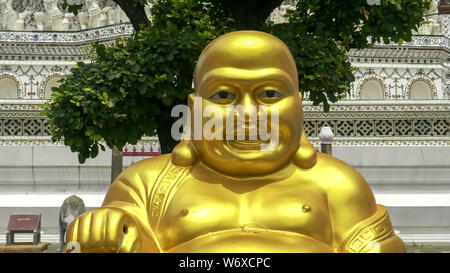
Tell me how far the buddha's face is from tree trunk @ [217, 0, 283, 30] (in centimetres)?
161

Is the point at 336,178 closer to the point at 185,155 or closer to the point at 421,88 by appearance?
the point at 185,155

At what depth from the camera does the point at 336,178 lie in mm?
3133

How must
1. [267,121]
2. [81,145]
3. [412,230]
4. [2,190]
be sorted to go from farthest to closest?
[2,190]
[412,230]
[81,145]
[267,121]

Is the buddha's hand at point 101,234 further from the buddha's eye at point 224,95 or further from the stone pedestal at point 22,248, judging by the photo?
the stone pedestal at point 22,248

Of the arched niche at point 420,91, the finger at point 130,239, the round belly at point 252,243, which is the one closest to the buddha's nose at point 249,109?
the round belly at point 252,243

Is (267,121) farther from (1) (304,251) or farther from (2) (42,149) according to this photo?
(2) (42,149)

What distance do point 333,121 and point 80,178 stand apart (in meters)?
3.46

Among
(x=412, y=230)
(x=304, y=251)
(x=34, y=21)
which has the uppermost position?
(x=34, y=21)

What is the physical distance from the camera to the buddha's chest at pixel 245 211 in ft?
9.71

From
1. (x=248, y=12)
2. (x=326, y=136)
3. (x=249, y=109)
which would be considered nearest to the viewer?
(x=249, y=109)

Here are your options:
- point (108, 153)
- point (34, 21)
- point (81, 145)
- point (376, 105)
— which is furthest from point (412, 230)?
point (34, 21)

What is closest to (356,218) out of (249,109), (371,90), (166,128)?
(249,109)

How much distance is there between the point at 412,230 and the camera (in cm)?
764
